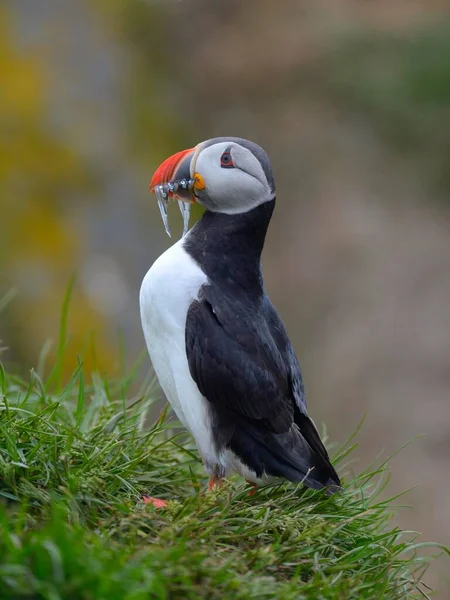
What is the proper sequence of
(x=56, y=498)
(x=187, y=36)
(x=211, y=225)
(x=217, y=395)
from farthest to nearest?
(x=187, y=36) → (x=211, y=225) → (x=217, y=395) → (x=56, y=498)

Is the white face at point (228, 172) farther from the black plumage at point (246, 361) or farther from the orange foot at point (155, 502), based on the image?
the orange foot at point (155, 502)

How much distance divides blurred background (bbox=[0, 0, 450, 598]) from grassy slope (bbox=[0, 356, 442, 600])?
3.43 meters

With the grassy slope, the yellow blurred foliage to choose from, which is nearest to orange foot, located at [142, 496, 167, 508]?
the grassy slope

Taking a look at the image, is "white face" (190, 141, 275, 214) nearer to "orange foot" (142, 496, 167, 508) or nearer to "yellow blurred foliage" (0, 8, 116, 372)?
"orange foot" (142, 496, 167, 508)

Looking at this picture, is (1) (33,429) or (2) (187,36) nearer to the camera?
(1) (33,429)

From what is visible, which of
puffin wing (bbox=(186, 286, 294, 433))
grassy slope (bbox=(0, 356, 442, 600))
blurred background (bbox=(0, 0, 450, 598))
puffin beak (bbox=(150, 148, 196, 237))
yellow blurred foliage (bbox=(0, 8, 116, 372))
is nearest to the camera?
grassy slope (bbox=(0, 356, 442, 600))

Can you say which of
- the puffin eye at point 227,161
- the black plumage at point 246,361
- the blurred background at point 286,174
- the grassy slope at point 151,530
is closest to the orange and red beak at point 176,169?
the puffin eye at point 227,161

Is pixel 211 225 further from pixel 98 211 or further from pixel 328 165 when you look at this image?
pixel 328 165

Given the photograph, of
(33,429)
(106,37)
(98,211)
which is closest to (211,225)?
(33,429)

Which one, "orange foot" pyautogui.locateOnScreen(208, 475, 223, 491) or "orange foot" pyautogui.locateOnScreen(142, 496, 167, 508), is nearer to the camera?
"orange foot" pyautogui.locateOnScreen(142, 496, 167, 508)

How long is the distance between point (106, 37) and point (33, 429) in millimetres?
8362

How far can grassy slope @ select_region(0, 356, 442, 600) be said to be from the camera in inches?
93.0

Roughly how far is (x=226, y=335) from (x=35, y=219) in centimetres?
541

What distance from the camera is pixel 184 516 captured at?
3.02 m
